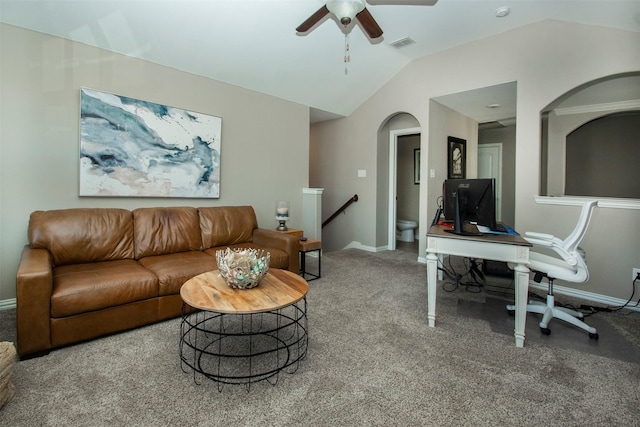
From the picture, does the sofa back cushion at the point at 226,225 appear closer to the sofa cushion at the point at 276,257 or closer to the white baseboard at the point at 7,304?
the sofa cushion at the point at 276,257

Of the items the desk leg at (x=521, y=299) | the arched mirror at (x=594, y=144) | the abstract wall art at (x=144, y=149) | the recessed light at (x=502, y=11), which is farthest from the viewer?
the arched mirror at (x=594, y=144)

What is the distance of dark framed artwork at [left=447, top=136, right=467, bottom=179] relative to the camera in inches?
190

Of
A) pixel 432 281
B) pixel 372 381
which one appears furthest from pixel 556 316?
pixel 372 381

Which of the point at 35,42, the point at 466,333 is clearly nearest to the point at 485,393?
the point at 466,333

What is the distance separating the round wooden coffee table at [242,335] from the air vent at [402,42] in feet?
10.8

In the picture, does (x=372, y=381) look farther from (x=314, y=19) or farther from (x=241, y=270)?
(x=314, y=19)

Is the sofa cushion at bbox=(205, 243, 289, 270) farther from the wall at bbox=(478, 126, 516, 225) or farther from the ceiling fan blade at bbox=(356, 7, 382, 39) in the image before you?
the wall at bbox=(478, 126, 516, 225)

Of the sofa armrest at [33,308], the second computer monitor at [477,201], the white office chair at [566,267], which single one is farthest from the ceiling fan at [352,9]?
the sofa armrest at [33,308]

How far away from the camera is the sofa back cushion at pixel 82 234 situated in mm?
2400

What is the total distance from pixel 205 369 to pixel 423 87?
4.28 metres

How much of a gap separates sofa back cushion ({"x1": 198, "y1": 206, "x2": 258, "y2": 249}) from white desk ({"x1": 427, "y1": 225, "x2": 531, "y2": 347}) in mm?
2095

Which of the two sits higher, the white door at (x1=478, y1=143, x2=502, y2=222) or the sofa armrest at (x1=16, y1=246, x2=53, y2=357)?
the white door at (x1=478, y1=143, x2=502, y2=222)

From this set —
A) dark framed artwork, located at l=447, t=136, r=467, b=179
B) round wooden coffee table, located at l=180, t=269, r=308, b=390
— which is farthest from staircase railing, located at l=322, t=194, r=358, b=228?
round wooden coffee table, located at l=180, t=269, r=308, b=390

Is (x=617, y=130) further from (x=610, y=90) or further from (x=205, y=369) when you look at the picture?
(x=205, y=369)
